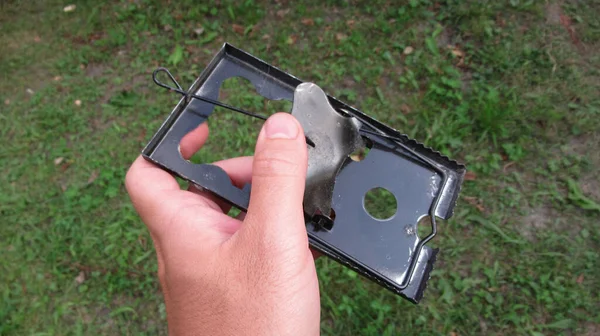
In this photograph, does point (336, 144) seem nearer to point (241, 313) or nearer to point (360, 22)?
point (241, 313)

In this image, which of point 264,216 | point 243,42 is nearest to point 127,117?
point 243,42

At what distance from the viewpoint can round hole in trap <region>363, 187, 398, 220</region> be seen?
3.00 meters

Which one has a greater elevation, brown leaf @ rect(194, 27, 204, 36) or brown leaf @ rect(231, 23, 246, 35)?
brown leaf @ rect(231, 23, 246, 35)

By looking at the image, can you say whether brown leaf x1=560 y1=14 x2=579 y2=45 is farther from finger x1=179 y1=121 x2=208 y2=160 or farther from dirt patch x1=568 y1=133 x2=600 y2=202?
finger x1=179 y1=121 x2=208 y2=160

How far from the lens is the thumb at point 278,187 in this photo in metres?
1.48

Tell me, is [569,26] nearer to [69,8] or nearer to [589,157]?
[589,157]

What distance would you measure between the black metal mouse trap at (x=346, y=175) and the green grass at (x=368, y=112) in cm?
98

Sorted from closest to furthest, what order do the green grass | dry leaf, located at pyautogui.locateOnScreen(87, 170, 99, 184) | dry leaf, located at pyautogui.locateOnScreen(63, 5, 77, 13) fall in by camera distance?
the green grass → dry leaf, located at pyautogui.locateOnScreen(87, 170, 99, 184) → dry leaf, located at pyautogui.locateOnScreen(63, 5, 77, 13)

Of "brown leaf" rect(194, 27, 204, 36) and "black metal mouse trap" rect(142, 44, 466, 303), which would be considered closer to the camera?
"black metal mouse trap" rect(142, 44, 466, 303)

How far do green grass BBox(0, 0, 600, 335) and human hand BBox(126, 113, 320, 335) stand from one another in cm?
141

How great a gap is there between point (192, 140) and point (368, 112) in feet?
5.39

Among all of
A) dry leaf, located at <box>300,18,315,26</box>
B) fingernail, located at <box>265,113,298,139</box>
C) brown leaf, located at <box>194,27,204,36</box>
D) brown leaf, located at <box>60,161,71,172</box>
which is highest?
dry leaf, located at <box>300,18,315,26</box>

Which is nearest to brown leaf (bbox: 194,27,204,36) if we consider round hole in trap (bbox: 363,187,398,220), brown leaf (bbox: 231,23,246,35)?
brown leaf (bbox: 231,23,246,35)

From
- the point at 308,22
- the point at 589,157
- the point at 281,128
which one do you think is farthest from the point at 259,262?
the point at 308,22
